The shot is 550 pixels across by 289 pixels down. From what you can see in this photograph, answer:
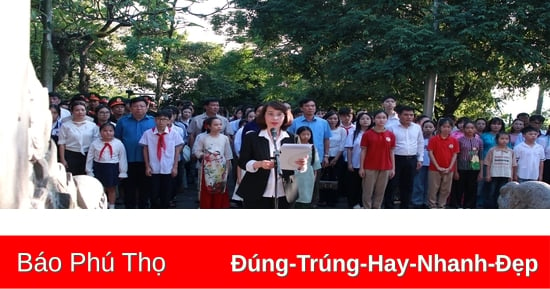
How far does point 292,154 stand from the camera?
344cm

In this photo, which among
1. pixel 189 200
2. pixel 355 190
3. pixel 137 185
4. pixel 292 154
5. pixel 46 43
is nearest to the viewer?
pixel 292 154

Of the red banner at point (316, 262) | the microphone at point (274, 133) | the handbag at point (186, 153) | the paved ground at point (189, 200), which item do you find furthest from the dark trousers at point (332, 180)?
the red banner at point (316, 262)

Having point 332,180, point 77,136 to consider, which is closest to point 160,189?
point 77,136

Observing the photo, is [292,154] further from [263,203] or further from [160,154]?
[160,154]

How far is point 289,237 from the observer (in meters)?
2.53

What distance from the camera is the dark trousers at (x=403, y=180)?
22.9 ft

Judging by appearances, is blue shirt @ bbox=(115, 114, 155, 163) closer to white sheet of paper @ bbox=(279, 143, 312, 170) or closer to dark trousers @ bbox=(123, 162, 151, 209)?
dark trousers @ bbox=(123, 162, 151, 209)

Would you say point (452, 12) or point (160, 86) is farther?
point (160, 86)

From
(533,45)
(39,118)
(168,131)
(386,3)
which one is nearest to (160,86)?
(386,3)

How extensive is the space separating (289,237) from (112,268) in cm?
75

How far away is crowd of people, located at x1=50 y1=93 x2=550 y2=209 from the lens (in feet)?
19.9

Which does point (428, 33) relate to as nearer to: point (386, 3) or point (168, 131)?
point (386, 3)

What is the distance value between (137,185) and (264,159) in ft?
10.2

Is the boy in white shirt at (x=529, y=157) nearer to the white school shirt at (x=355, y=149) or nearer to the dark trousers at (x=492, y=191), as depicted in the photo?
the dark trousers at (x=492, y=191)
